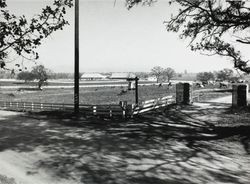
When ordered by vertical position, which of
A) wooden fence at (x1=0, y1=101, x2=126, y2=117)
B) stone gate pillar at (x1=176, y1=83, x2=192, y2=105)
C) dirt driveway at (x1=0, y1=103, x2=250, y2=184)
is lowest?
dirt driveway at (x1=0, y1=103, x2=250, y2=184)

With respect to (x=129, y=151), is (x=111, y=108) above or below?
above

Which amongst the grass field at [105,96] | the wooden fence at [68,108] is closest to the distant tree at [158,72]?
the grass field at [105,96]

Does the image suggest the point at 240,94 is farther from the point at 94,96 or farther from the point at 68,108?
the point at 94,96

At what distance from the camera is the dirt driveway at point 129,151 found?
27.0 ft

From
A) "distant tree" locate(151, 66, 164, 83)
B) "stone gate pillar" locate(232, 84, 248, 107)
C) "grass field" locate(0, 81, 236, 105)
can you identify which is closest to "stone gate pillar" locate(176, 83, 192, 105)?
"stone gate pillar" locate(232, 84, 248, 107)

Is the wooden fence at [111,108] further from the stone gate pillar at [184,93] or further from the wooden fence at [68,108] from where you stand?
the stone gate pillar at [184,93]

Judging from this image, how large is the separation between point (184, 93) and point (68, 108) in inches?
403

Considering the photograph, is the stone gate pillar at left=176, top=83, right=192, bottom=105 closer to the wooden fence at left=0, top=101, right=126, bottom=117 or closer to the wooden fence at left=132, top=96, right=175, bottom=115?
the wooden fence at left=132, top=96, right=175, bottom=115

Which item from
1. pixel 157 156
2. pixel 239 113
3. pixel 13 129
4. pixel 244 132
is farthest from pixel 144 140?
pixel 239 113

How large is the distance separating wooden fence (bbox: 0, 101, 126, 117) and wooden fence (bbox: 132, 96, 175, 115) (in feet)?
3.96

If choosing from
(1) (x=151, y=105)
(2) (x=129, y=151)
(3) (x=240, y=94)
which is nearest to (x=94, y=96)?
(1) (x=151, y=105)

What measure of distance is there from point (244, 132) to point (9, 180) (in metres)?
10.9

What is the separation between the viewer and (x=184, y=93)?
2495 cm

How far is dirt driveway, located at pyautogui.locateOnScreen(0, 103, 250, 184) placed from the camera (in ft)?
27.0
